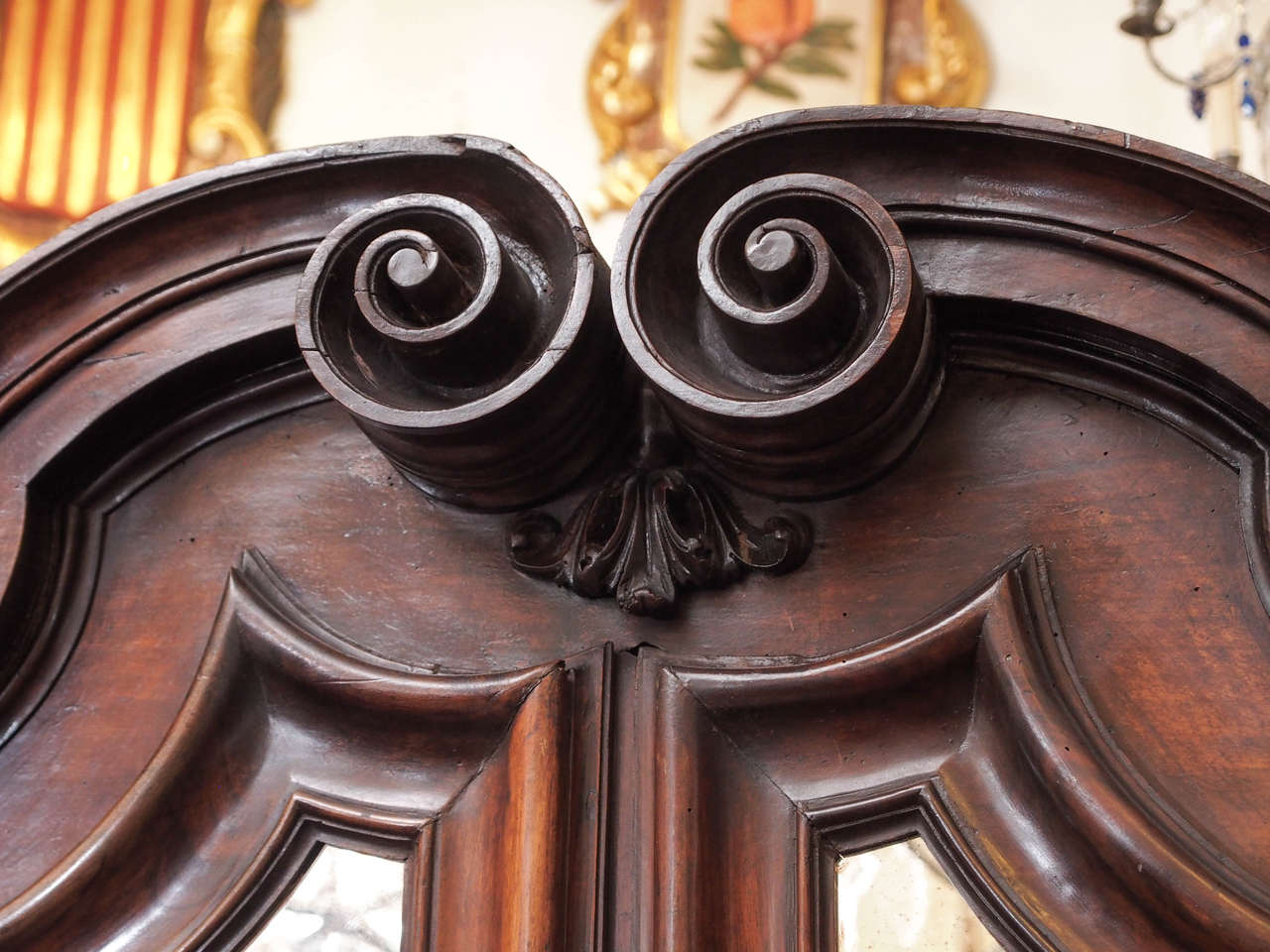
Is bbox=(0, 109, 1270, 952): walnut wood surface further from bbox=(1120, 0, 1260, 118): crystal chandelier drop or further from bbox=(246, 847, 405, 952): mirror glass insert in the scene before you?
bbox=(1120, 0, 1260, 118): crystal chandelier drop

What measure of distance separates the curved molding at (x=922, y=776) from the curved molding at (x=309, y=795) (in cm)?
5

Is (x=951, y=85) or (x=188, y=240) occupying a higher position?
(x=951, y=85)

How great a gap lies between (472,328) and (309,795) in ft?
0.80

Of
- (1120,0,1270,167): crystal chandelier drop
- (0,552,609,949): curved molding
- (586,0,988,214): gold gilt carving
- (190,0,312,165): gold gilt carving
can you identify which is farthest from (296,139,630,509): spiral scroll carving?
(190,0,312,165): gold gilt carving

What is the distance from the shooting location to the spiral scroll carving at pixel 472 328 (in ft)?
1.92

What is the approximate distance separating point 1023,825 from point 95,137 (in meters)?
1.82

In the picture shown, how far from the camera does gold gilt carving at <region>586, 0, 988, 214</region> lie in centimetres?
175

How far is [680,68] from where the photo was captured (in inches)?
71.7

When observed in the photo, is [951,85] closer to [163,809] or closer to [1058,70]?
[1058,70]

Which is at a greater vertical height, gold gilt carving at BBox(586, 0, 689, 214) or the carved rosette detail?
gold gilt carving at BBox(586, 0, 689, 214)

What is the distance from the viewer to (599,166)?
6.04ft

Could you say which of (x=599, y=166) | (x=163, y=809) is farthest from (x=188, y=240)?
(x=599, y=166)

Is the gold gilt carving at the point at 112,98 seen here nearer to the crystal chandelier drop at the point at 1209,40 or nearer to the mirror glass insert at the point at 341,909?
the crystal chandelier drop at the point at 1209,40

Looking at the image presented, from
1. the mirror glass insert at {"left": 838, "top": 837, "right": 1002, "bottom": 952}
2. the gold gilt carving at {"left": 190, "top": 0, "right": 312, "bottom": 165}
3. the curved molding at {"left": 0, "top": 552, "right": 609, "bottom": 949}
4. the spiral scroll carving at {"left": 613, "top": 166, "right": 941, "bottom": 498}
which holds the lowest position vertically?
the mirror glass insert at {"left": 838, "top": 837, "right": 1002, "bottom": 952}
